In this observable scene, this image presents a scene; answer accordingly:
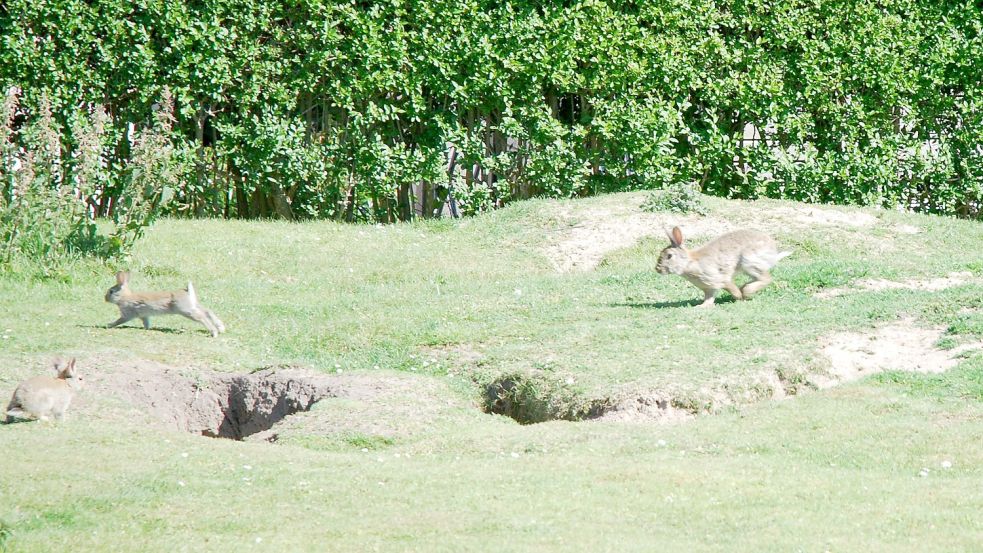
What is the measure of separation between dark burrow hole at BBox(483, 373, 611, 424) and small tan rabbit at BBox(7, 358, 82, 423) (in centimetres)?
305

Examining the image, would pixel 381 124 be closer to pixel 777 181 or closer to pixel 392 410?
pixel 777 181

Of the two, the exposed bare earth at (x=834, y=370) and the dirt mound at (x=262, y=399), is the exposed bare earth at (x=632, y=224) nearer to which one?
the exposed bare earth at (x=834, y=370)

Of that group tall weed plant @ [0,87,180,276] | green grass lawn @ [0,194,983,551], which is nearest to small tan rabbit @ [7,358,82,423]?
green grass lawn @ [0,194,983,551]

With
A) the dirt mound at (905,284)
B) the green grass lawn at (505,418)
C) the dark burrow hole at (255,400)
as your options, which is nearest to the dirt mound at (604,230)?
the green grass lawn at (505,418)

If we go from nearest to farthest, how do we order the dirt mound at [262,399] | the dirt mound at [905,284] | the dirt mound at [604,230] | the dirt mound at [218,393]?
the dirt mound at [262,399]
the dirt mound at [218,393]
the dirt mound at [905,284]
the dirt mound at [604,230]

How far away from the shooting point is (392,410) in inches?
349

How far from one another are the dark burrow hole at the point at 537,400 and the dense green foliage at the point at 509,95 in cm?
834

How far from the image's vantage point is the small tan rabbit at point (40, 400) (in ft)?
26.7

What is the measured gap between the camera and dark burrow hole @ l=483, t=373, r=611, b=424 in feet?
29.5

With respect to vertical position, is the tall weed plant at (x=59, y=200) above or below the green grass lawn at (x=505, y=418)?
above

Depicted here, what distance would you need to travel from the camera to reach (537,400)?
9328 millimetres

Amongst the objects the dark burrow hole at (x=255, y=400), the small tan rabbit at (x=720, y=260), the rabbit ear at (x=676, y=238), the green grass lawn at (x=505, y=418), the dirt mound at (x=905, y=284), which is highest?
the rabbit ear at (x=676, y=238)

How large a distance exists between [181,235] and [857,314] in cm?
839

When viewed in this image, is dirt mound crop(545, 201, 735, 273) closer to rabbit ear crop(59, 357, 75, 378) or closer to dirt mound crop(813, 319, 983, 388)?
dirt mound crop(813, 319, 983, 388)
